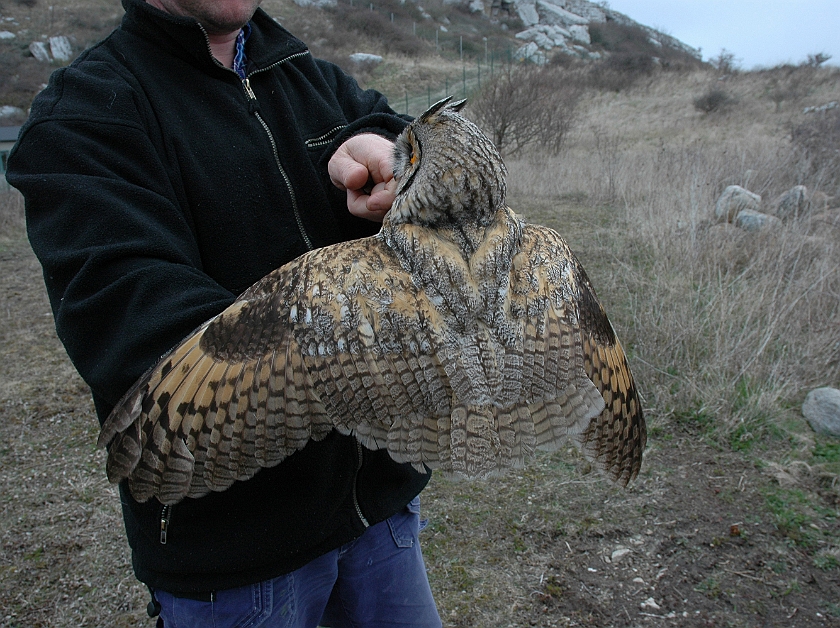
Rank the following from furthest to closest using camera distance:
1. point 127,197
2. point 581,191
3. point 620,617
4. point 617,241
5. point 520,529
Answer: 1. point 581,191
2. point 617,241
3. point 520,529
4. point 620,617
5. point 127,197

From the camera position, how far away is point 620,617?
3912 mm

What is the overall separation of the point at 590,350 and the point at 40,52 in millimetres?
60874

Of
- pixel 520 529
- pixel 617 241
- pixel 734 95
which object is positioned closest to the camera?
pixel 520 529

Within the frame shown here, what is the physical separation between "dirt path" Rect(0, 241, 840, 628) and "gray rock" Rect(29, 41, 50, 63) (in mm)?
55314

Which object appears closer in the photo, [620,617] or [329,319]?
[329,319]

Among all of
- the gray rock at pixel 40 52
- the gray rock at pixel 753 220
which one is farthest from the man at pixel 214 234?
the gray rock at pixel 40 52

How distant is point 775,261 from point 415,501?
21.6ft

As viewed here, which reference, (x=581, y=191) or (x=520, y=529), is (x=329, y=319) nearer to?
(x=520, y=529)

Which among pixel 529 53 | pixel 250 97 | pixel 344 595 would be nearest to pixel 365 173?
pixel 250 97

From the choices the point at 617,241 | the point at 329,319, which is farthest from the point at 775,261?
the point at 329,319

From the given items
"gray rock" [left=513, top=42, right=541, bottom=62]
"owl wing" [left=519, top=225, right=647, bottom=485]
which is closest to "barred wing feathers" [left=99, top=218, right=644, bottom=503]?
"owl wing" [left=519, top=225, right=647, bottom=485]

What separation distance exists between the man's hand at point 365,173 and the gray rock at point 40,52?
5868 cm

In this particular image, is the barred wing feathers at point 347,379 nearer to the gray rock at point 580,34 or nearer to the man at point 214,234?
the man at point 214,234

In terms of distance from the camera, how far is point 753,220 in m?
9.77
